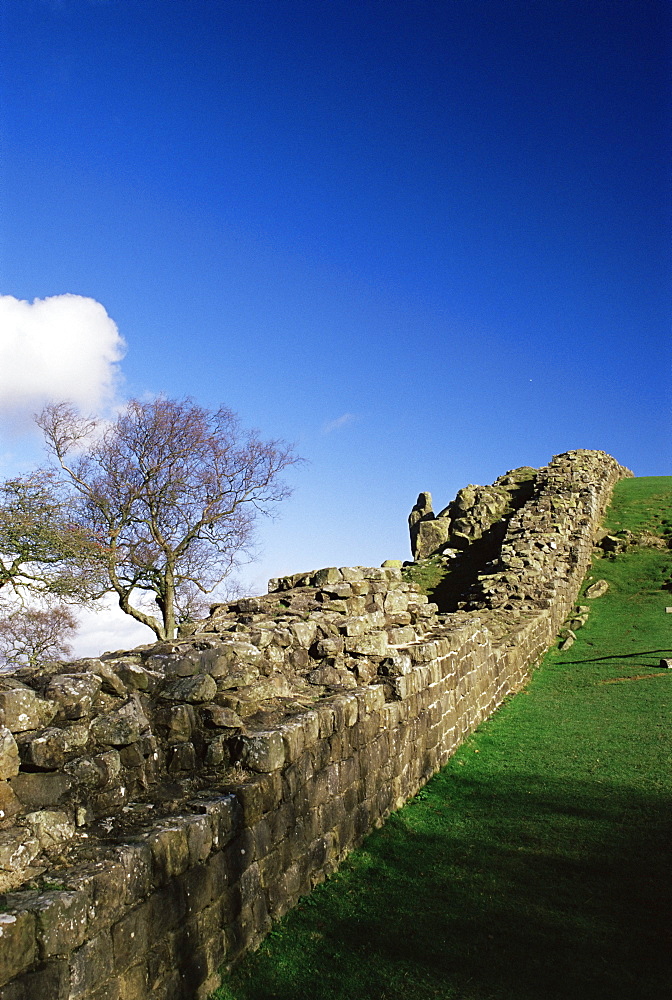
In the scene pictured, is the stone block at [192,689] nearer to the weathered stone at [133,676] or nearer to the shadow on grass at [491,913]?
the weathered stone at [133,676]

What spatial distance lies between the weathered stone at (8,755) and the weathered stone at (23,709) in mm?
122

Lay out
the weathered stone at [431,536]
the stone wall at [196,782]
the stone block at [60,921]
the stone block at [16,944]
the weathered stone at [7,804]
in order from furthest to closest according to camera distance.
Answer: the weathered stone at [431,536] → the weathered stone at [7,804] → the stone wall at [196,782] → the stone block at [60,921] → the stone block at [16,944]

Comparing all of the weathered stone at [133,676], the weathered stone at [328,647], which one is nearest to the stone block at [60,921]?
the weathered stone at [133,676]

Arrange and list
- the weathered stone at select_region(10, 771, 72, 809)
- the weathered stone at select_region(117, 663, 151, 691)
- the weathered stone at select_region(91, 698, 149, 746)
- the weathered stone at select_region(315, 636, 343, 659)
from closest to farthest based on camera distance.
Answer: the weathered stone at select_region(10, 771, 72, 809), the weathered stone at select_region(91, 698, 149, 746), the weathered stone at select_region(117, 663, 151, 691), the weathered stone at select_region(315, 636, 343, 659)

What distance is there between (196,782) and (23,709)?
136 cm

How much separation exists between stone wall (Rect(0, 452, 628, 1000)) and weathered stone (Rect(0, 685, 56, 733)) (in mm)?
10

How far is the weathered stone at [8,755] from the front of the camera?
3.48 metres

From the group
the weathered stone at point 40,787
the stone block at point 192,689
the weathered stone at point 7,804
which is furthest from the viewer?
the stone block at point 192,689

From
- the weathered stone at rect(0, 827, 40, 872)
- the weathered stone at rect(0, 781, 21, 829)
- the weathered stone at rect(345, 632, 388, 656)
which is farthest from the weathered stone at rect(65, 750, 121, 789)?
the weathered stone at rect(345, 632, 388, 656)

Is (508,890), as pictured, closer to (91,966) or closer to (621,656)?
(91,966)

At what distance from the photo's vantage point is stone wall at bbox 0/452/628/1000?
3.32 m

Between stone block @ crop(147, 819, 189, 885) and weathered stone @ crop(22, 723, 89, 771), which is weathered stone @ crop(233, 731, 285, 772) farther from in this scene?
weathered stone @ crop(22, 723, 89, 771)

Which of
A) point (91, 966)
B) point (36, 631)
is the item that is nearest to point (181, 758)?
point (91, 966)

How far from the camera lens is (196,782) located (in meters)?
4.58
